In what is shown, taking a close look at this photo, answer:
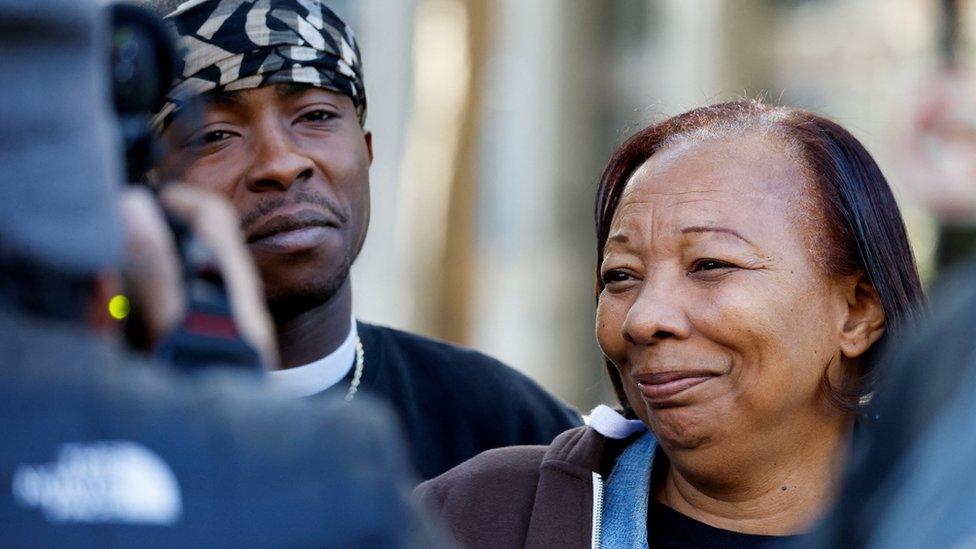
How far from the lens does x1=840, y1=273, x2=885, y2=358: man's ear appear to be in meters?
3.20

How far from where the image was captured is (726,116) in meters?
3.36

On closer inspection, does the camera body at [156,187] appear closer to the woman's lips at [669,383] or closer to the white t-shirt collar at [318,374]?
the woman's lips at [669,383]

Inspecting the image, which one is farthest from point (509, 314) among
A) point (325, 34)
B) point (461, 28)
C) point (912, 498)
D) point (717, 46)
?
point (912, 498)

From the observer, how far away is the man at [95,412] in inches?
56.9

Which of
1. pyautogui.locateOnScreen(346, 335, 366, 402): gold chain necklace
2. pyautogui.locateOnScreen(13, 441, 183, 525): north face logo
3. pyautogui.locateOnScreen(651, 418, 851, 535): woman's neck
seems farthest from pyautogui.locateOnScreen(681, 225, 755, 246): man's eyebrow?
pyautogui.locateOnScreen(13, 441, 183, 525): north face logo

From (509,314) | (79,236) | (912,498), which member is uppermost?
(79,236)

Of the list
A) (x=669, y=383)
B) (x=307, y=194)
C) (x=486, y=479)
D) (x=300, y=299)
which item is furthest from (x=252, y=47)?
(x=669, y=383)

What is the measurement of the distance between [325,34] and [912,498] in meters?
2.67

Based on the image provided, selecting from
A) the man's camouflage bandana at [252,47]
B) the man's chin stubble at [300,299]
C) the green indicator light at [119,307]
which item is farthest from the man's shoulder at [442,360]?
the green indicator light at [119,307]

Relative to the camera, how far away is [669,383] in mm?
3121

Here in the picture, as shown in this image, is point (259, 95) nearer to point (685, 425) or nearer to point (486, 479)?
point (486, 479)

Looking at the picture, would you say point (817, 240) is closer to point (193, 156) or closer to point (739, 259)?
point (739, 259)

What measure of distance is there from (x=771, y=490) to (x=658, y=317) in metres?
0.43

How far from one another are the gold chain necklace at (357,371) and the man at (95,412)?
2.26 m
